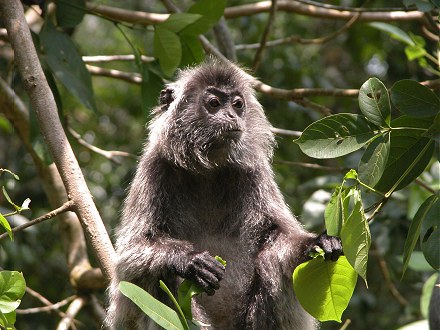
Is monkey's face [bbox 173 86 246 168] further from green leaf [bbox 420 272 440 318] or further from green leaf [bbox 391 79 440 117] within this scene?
green leaf [bbox 420 272 440 318]

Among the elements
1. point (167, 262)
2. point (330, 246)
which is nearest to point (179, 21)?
point (167, 262)

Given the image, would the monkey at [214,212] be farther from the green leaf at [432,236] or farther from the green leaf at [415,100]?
the green leaf at [415,100]

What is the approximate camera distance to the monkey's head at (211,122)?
158 inches

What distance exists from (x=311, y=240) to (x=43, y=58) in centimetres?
210

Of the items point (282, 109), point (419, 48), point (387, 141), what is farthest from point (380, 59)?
point (387, 141)

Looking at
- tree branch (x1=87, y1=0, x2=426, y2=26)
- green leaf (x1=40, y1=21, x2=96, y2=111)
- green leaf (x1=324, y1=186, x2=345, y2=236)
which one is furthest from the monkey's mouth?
green leaf (x1=324, y1=186, x2=345, y2=236)

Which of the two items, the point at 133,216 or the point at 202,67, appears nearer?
the point at 133,216

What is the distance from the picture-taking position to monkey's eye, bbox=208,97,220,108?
4.14 m

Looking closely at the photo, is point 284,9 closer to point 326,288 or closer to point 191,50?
point 191,50

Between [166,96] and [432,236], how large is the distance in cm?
223

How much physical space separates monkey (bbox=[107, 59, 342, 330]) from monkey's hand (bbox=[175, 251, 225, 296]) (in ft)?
0.25

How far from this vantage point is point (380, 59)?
8.05 m

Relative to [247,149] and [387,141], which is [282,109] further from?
[387,141]

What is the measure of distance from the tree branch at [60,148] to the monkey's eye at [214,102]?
107 cm
